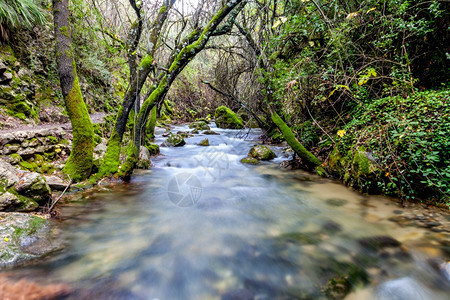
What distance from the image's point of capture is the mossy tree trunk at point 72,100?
331 centimetres

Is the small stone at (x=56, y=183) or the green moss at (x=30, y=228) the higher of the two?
the small stone at (x=56, y=183)

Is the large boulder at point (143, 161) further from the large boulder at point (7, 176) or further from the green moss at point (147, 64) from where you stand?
the large boulder at point (7, 176)

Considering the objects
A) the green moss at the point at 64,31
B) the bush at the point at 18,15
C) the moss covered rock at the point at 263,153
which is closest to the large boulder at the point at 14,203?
the green moss at the point at 64,31

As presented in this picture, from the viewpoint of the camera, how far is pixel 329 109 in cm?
552

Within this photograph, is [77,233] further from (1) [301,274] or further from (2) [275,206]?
(2) [275,206]

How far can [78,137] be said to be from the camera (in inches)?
141

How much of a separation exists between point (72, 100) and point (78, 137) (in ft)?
2.08

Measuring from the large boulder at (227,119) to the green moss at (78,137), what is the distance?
1059 cm

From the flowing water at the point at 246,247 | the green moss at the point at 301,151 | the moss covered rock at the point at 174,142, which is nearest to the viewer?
the flowing water at the point at 246,247

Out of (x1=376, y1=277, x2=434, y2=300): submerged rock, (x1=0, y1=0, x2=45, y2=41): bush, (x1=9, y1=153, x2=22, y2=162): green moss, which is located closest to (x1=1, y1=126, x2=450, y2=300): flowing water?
(x1=376, y1=277, x2=434, y2=300): submerged rock

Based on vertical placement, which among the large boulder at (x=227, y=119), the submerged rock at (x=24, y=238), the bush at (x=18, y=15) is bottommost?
the submerged rock at (x=24, y=238)

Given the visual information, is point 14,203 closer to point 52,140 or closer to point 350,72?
point 52,140

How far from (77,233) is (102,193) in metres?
1.24

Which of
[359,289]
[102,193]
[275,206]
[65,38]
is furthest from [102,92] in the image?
[359,289]
